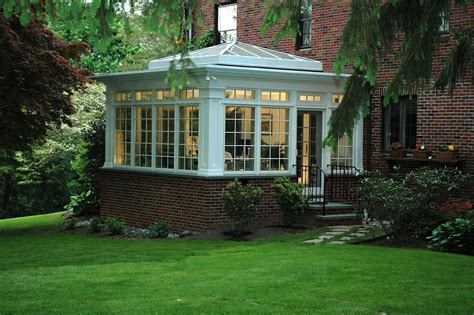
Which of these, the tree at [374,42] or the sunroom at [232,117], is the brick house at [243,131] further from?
the tree at [374,42]

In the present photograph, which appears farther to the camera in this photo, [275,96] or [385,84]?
[385,84]

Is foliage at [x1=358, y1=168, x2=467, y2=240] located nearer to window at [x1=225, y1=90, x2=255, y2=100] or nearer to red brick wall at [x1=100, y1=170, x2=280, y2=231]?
red brick wall at [x1=100, y1=170, x2=280, y2=231]

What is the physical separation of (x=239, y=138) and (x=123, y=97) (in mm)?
3922

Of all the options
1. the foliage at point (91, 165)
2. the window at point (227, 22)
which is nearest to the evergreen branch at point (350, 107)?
the foliage at point (91, 165)

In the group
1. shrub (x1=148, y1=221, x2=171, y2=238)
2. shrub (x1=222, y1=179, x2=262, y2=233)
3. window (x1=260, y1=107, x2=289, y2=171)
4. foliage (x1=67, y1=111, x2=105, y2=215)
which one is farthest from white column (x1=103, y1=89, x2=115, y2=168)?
shrub (x1=222, y1=179, x2=262, y2=233)

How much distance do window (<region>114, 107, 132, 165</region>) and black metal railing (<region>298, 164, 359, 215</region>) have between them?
4365mm

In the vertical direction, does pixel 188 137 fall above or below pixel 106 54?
below

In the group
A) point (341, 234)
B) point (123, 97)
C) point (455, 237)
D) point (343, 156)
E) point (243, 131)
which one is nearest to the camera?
point (455, 237)

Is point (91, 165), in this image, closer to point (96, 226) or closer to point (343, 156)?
point (96, 226)

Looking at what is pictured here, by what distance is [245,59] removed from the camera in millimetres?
16594

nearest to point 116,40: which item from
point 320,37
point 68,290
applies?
point 320,37

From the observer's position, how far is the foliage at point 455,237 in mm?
12578

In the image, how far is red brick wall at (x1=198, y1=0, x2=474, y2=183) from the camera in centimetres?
1603

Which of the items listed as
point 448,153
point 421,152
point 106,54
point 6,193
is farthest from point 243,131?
point 106,54
